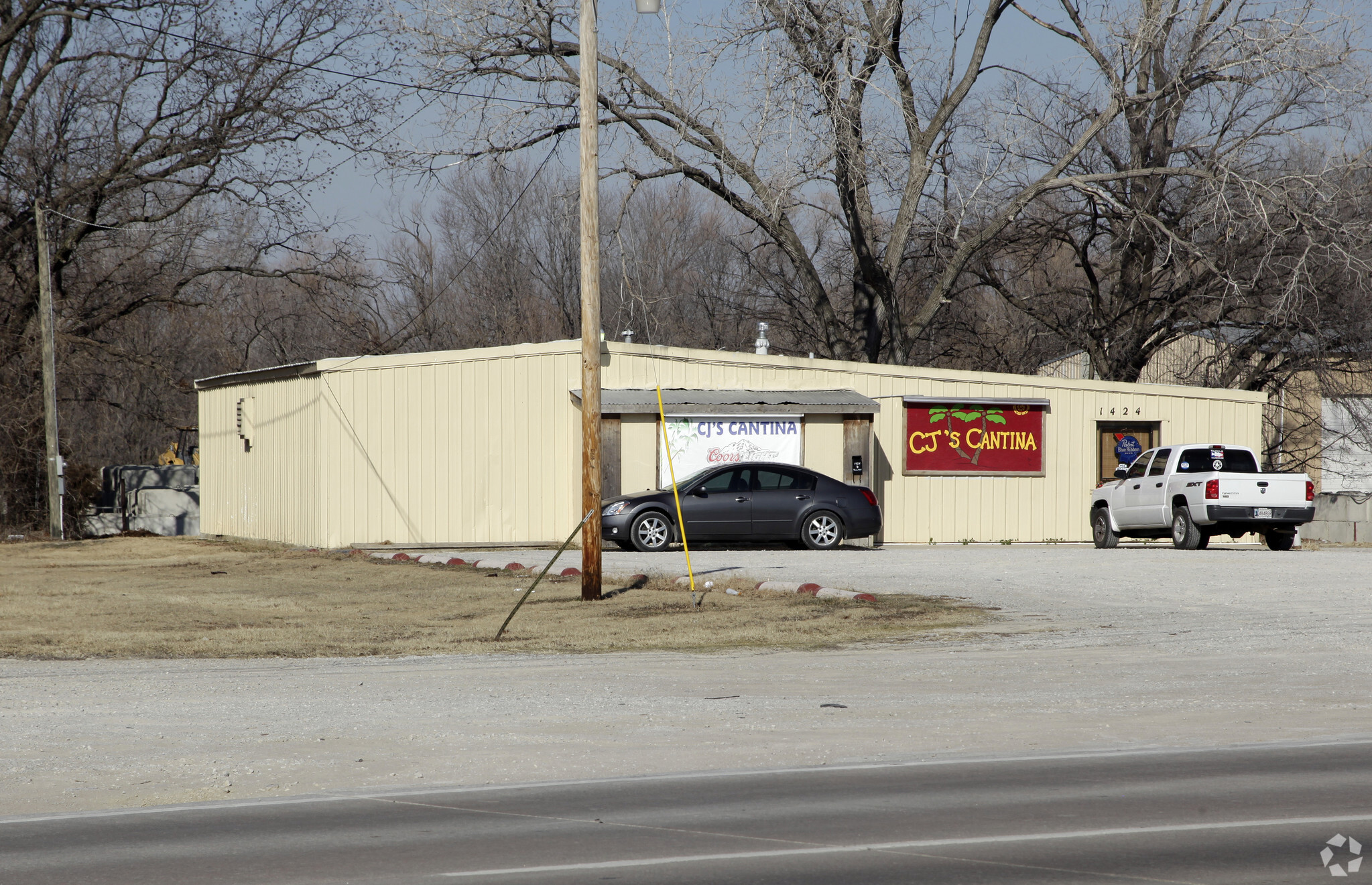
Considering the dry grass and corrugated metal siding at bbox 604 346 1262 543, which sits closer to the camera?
the dry grass

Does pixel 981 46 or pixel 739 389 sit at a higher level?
pixel 981 46

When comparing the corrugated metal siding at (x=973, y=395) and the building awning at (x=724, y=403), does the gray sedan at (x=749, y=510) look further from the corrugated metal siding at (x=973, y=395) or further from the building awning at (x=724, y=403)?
the corrugated metal siding at (x=973, y=395)

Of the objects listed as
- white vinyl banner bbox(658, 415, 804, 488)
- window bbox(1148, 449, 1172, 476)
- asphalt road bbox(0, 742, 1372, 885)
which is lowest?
asphalt road bbox(0, 742, 1372, 885)

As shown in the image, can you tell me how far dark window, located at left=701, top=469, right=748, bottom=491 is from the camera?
23.3 m

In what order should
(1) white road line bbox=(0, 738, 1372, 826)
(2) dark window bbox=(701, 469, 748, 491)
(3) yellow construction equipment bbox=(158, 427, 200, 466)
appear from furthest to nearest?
1. (3) yellow construction equipment bbox=(158, 427, 200, 466)
2. (2) dark window bbox=(701, 469, 748, 491)
3. (1) white road line bbox=(0, 738, 1372, 826)

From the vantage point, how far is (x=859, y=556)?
22.3 metres

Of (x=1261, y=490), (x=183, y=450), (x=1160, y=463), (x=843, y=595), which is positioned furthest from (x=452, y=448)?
(x=183, y=450)

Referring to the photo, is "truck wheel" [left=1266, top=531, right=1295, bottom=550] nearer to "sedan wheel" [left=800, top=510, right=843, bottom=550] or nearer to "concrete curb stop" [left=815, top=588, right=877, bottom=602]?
"sedan wheel" [left=800, top=510, right=843, bottom=550]

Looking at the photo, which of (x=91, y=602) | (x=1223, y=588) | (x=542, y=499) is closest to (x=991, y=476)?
(x=542, y=499)

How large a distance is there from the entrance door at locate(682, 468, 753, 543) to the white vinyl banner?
2.41 metres

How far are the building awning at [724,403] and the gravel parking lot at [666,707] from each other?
11.7 meters

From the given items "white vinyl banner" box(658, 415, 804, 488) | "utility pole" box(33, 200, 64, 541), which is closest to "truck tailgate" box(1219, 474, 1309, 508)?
"white vinyl banner" box(658, 415, 804, 488)

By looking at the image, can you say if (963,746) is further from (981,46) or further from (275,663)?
(981,46)

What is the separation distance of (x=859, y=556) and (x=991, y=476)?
688cm
